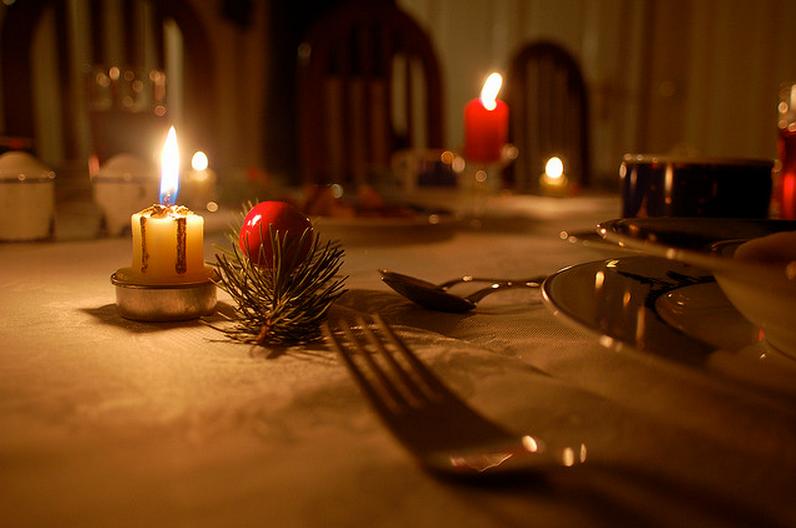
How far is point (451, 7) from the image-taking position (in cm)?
325

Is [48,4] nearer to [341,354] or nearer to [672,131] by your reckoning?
[341,354]

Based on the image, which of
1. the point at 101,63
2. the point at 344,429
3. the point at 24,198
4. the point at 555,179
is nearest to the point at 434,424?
the point at 344,429

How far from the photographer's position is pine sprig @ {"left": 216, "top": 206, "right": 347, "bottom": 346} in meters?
0.44

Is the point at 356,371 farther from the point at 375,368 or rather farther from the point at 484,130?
the point at 484,130

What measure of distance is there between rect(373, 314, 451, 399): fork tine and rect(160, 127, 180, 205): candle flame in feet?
0.65

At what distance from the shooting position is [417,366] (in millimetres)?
391

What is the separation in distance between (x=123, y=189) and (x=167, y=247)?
49cm

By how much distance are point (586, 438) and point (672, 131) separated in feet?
11.7

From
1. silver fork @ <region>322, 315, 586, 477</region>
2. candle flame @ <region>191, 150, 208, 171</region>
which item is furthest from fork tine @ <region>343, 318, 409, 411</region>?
candle flame @ <region>191, 150, 208, 171</region>

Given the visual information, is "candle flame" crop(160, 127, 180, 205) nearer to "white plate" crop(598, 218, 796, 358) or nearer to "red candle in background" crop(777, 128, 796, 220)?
"white plate" crop(598, 218, 796, 358)

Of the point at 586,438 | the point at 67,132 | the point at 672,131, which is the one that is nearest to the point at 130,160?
the point at 586,438

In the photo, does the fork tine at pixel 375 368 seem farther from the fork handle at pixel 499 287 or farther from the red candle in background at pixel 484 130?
the red candle in background at pixel 484 130

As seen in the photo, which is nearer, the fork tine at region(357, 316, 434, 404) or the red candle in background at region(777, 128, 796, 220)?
the fork tine at region(357, 316, 434, 404)

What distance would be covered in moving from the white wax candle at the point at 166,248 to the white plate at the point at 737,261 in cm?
28
